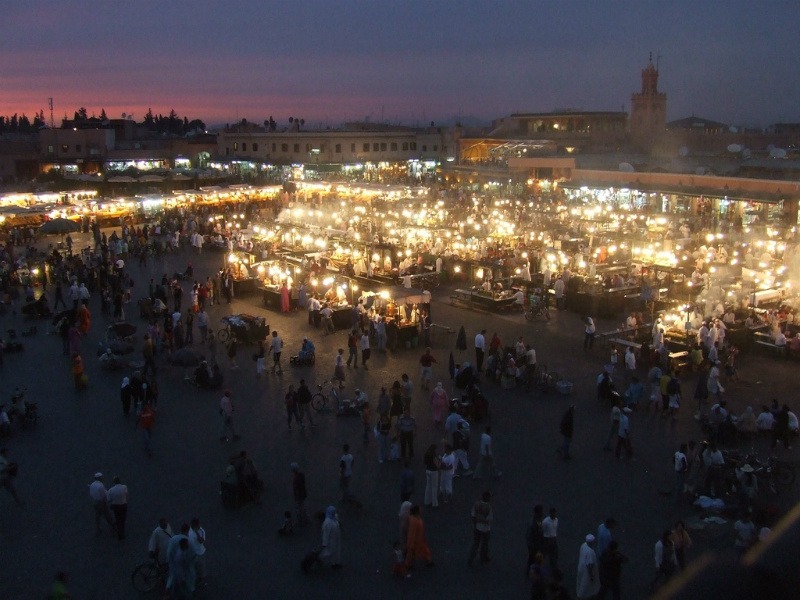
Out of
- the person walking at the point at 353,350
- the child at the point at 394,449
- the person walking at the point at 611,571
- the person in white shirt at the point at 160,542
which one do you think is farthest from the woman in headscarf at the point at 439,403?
the person in white shirt at the point at 160,542

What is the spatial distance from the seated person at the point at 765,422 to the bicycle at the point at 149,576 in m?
9.24

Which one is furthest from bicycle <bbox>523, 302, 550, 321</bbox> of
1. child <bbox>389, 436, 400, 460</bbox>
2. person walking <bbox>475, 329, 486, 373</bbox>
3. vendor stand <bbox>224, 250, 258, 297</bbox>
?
child <bbox>389, 436, 400, 460</bbox>

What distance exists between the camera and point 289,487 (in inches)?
399

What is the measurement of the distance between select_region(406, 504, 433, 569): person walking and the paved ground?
0.23m

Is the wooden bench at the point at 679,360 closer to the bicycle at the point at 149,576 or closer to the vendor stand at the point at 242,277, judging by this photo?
the bicycle at the point at 149,576

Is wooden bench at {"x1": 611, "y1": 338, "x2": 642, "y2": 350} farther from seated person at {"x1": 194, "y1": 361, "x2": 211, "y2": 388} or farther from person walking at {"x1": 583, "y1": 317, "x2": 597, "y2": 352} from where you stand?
seated person at {"x1": 194, "y1": 361, "x2": 211, "y2": 388}

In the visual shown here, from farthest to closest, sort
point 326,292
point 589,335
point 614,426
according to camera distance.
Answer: point 326,292, point 589,335, point 614,426

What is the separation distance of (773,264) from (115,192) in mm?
36862

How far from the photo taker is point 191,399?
45.3ft

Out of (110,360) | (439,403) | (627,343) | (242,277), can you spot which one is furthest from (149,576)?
(242,277)

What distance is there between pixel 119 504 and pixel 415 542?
12.1ft

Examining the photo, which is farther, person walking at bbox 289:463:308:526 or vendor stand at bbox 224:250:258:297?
vendor stand at bbox 224:250:258:297

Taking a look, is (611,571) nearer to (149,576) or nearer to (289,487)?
(289,487)

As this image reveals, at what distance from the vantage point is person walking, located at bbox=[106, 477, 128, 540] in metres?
8.84
